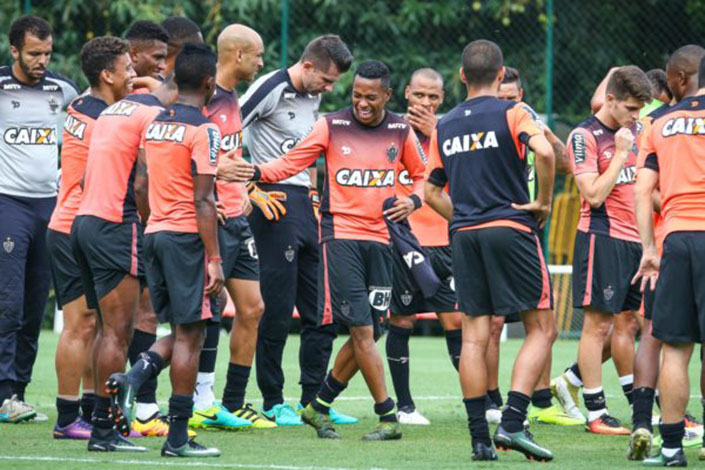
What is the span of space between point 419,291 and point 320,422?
1578 mm

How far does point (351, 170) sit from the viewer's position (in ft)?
30.0

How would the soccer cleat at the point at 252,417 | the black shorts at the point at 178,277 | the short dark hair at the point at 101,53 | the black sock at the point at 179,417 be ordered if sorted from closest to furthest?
the black sock at the point at 179,417
the black shorts at the point at 178,277
the short dark hair at the point at 101,53
the soccer cleat at the point at 252,417

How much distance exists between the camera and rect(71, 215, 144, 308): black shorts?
826cm

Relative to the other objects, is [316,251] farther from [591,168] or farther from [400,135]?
[591,168]

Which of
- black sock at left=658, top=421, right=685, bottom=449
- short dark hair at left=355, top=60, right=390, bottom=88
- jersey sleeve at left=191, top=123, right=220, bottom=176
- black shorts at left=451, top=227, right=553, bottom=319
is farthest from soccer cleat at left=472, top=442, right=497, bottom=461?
short dark hair at left=355, top=60, right=390, bottom=88

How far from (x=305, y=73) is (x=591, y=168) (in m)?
2.18

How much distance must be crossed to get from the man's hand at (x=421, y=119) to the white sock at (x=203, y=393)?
2337 millimetres

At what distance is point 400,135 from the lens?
926 centimetres

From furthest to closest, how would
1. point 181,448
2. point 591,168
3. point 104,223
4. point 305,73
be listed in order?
point 305,73 → point 591,168 → point 104,223 → point 181,448

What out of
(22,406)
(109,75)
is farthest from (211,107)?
(22,406)

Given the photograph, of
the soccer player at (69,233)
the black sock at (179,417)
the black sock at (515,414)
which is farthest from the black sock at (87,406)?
the black sock at (515,414)

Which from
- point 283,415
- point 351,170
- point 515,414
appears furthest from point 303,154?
point 515,414

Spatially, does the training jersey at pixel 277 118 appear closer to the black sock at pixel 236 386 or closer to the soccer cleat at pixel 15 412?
the black sock at pixel 236 386

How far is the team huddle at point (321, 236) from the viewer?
771 centimetres
